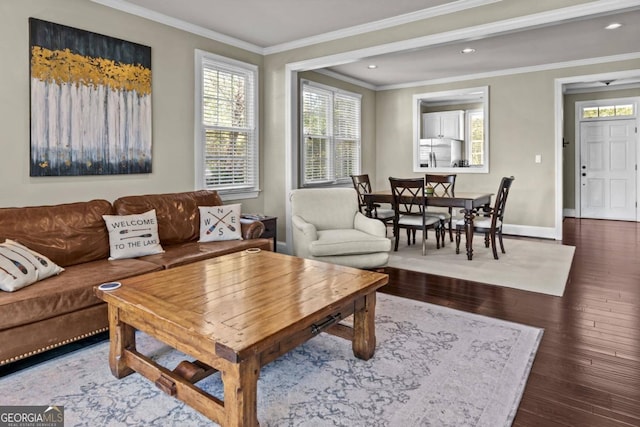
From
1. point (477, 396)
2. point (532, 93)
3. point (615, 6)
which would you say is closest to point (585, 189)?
point (532, 93)

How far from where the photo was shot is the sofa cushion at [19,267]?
236 centimetres

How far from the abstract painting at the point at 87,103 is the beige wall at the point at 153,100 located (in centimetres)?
7

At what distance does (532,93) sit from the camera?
6.57m

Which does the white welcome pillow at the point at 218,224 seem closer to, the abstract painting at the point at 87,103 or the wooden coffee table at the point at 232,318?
the abstract painting at the point at 87,103

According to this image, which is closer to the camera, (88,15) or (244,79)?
(88,15)

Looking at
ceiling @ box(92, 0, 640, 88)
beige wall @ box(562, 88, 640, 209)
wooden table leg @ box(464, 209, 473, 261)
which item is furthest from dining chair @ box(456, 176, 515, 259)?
beige wall @ box(562, 88, 640, 209)

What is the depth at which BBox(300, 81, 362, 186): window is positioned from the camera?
21.5 feet

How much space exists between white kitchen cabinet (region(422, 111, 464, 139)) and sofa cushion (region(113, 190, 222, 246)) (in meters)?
6.49

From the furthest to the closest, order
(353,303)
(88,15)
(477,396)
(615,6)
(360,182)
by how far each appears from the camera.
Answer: (360,182), (88,15), (615,6), (353,303), (477,396)

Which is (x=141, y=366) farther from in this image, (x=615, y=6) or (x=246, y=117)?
(x=615, y=6)

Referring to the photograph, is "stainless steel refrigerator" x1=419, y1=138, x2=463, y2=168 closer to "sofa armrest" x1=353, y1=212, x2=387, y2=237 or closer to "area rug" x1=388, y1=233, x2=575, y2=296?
"area rug" x1=388, y1=233, x2=575, y2=296

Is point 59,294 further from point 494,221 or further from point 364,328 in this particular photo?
point 494,221

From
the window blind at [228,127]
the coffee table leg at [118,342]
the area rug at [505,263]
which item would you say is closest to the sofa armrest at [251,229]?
the window blind at [228,127]

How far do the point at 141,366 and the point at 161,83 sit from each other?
3.08m
